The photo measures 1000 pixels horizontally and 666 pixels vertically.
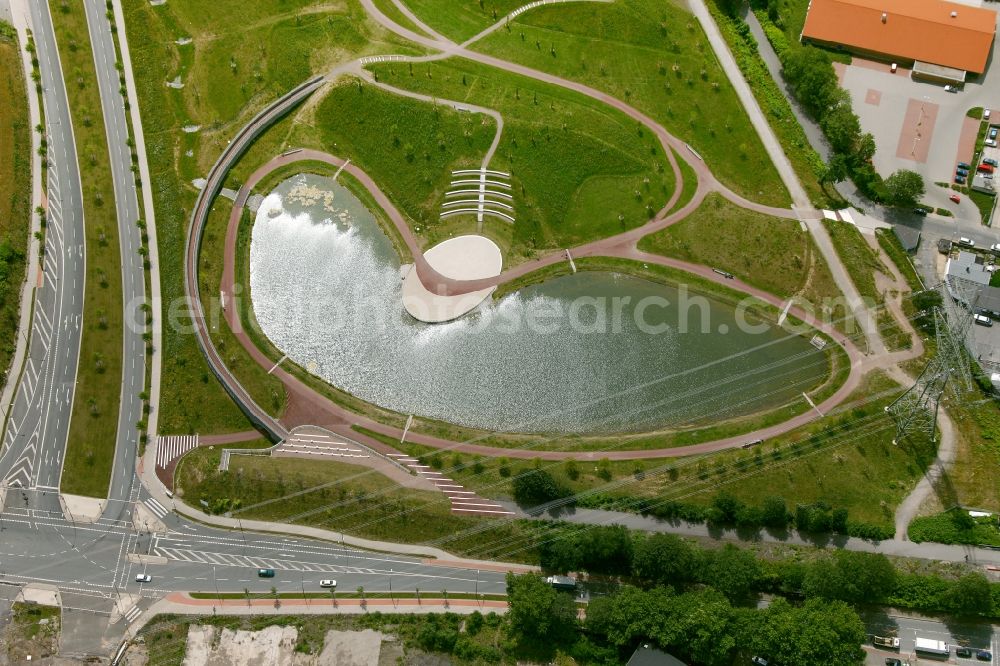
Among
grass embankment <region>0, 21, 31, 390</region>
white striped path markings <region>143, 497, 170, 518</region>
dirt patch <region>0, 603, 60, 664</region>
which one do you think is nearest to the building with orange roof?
white striped path markings <region>143, 497, 170, 518</region>

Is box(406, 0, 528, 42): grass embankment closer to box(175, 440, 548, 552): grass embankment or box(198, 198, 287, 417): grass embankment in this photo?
box(198, 198, 287, 417): grass embankment

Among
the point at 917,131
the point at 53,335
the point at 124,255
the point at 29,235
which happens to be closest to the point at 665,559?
the point at 917,131

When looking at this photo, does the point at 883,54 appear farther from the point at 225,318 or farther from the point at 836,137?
the point at 225,318

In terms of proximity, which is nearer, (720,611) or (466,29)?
(720,611)

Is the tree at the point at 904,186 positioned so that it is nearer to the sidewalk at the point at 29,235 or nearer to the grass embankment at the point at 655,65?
the grass embankment at the point at 655,65

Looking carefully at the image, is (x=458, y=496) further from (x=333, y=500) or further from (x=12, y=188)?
(x=12, y=188)

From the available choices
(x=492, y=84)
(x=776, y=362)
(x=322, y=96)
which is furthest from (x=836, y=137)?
(x=322, y=96)
